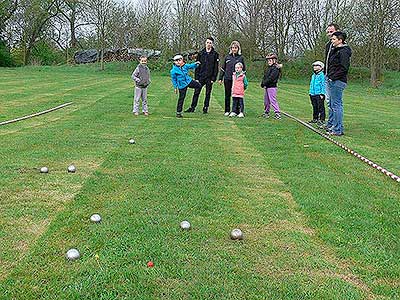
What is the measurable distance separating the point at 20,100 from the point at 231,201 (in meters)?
12.0

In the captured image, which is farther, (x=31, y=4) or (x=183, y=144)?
(x=31, y=4)

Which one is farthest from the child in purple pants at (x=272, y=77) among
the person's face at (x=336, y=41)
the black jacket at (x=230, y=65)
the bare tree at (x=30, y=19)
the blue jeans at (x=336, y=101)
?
the bare tree at (x=30, y=19)

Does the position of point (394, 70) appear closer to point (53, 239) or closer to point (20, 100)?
point (20, 100)

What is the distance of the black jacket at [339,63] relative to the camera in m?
9.25

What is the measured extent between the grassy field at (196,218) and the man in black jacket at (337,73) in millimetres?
1030

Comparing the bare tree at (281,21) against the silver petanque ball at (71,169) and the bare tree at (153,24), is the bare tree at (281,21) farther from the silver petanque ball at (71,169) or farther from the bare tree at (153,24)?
the silver petanque ball at (71,169)

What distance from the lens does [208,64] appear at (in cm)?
1288

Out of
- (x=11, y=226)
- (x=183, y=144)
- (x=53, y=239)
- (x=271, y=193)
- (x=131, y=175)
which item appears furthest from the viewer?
(x=183, y=144)

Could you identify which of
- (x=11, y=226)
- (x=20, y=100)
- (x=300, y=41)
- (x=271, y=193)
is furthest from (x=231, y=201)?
(x=300, y=41)

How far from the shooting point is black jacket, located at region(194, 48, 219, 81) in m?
12.8

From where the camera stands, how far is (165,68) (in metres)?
41.4

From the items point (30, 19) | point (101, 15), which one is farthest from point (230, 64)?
point (30, 19)

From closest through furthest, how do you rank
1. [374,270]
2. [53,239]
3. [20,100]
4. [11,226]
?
[374,270]
[53,239]
[11,226]
[20,100]

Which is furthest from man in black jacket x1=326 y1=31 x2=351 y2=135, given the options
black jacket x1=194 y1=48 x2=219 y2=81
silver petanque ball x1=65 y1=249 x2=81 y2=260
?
silver petanque ball x1=65 y1=249 x2=81 y2=260
